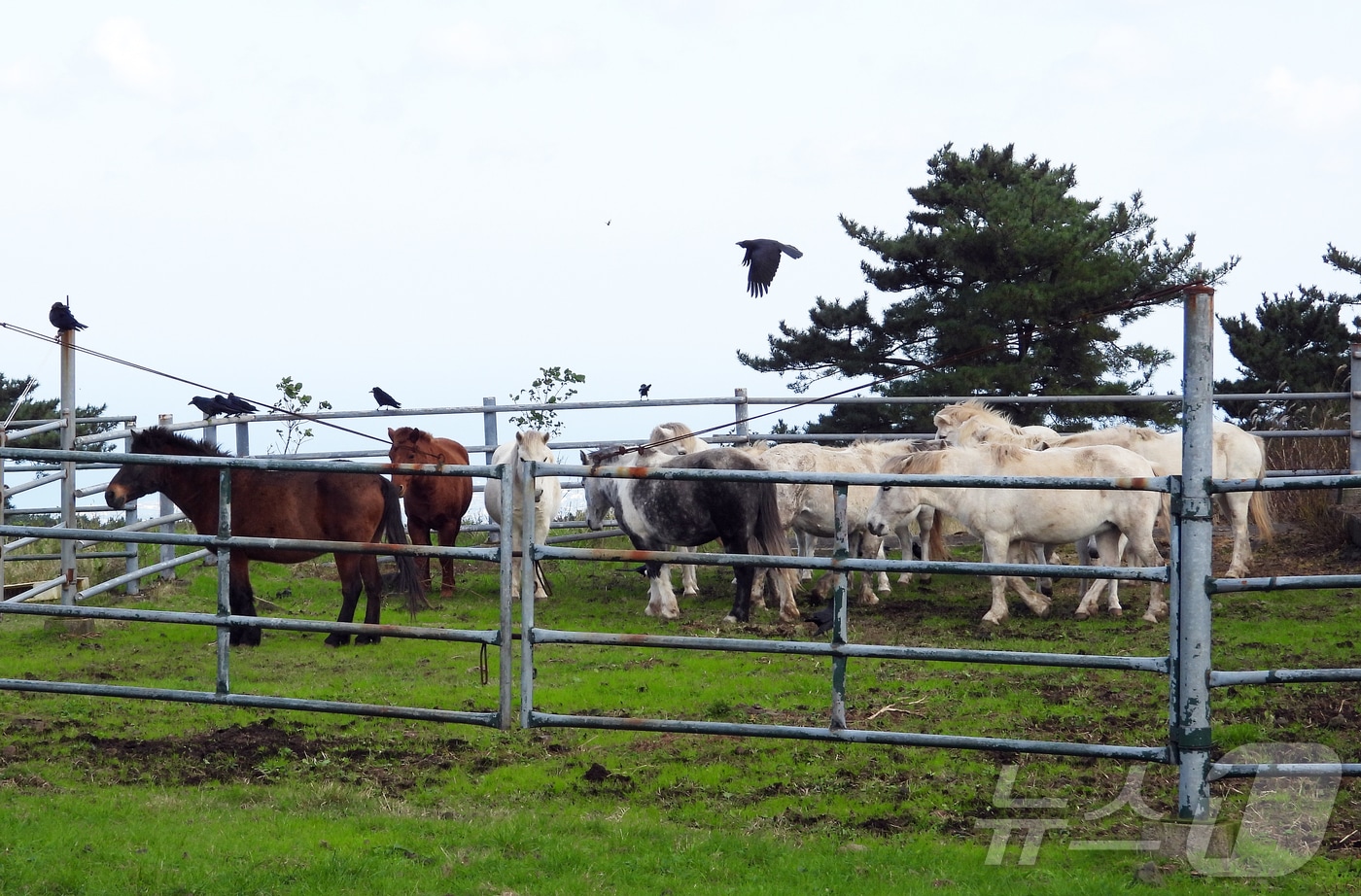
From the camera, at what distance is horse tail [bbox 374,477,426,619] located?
9891mm

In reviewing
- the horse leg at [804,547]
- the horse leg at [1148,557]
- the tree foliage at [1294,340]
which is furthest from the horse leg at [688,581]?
the tree foliage at [1294,340]

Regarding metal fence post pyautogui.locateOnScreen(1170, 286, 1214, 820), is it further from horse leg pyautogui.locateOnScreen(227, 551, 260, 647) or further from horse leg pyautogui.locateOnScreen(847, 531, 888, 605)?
horse leg pyautogui.locateOnScreen(847, 531, 888, 605)

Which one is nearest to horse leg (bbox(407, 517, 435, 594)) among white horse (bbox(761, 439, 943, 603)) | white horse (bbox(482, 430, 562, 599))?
white horse (bbox(482, 430, 562, 599))

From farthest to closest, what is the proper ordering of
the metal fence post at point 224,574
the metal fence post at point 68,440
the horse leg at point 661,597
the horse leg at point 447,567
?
the horse leg at point 447,567, the horse leg at point 661,597, the metal fence post at point 68,440, the metal fence post at point 224,574

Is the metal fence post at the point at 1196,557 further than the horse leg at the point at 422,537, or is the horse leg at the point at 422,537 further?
the horse leg at the point at 422,537

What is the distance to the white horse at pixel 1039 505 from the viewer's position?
35.2 ft

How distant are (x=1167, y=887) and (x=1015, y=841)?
2.03 ft

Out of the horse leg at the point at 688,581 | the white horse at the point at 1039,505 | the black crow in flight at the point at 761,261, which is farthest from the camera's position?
the horse leg at the point at 688,581

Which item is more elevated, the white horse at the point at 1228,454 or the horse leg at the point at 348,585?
the white horse at the point at 1228,454

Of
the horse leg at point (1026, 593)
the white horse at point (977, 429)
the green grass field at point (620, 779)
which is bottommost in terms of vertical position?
the green grass field at point (620, 779)

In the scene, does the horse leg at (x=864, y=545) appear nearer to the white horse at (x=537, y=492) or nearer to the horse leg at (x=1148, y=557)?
the horse leg at (x=1148, y=557)

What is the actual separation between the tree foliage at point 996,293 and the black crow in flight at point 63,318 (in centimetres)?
1515

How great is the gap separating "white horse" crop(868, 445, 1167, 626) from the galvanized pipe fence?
480 centimetres

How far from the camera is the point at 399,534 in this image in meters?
10.1
